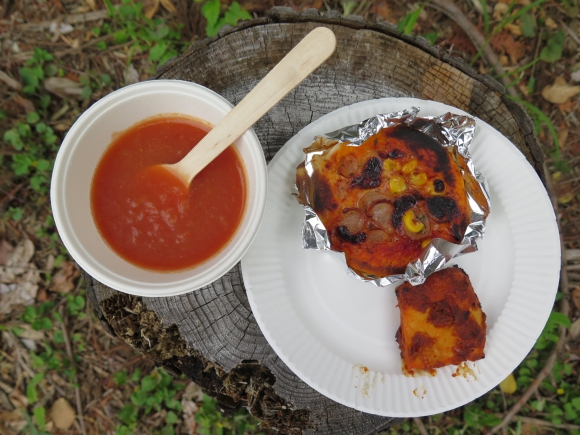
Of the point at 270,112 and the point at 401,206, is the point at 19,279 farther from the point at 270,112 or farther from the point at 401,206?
the point at 401,206

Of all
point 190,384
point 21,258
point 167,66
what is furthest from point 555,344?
point 21,258

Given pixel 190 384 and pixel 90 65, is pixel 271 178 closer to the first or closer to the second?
pixel 190 384

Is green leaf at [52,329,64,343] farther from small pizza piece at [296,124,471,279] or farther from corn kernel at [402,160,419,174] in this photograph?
corn kernel at [402,160,419,174]

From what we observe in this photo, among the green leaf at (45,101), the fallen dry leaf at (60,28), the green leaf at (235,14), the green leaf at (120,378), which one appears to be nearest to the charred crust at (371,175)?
the green leaf at (235,14)

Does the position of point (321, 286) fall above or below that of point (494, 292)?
below

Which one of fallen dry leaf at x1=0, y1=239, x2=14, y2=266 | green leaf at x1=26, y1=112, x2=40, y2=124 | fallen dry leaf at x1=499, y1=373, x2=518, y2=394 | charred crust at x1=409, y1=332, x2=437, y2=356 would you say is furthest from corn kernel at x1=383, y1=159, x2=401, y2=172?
fallen dry leaf at x1=0, y1=239, x2=14, y2=266

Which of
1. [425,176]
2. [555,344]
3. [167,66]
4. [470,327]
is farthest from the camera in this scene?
[555,344]

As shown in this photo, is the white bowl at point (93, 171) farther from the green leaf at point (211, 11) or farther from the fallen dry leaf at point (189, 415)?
the fallen dry leaf at point (189, 415)

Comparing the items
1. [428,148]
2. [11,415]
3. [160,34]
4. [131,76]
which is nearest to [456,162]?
[428,148]
